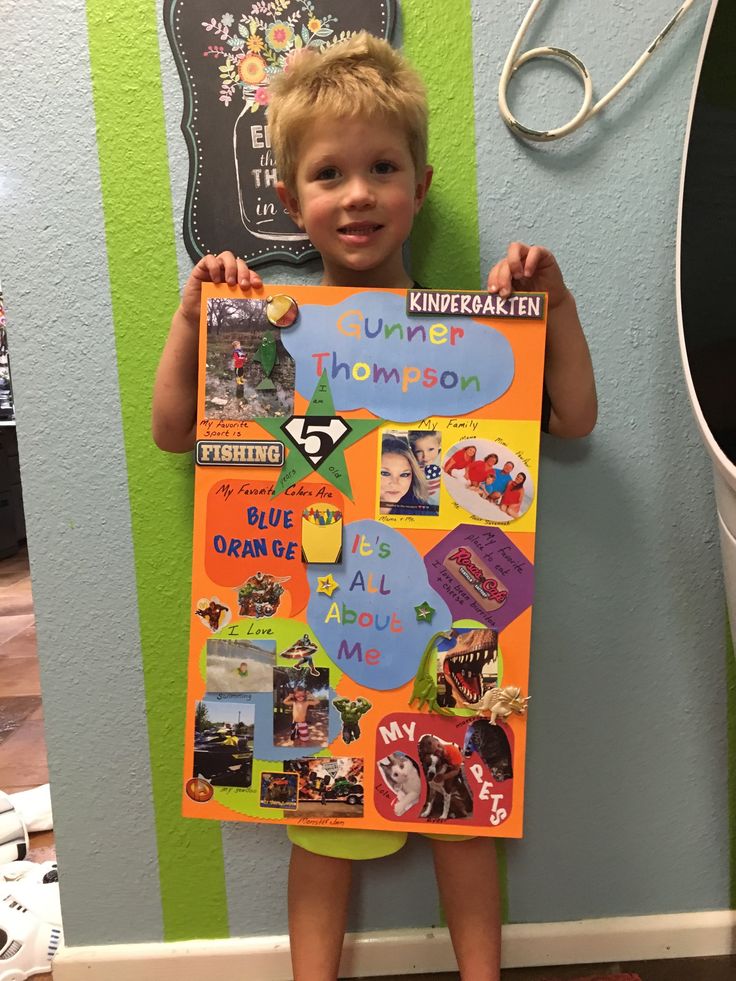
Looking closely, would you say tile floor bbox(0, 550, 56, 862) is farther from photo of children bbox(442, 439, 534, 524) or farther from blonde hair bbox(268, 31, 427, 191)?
blonde hair bbox(268, 31, 427, 191)

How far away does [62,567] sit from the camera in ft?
2.85

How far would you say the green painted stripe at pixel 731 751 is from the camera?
2.99 ft

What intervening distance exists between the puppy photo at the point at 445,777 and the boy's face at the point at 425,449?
11.2 inches

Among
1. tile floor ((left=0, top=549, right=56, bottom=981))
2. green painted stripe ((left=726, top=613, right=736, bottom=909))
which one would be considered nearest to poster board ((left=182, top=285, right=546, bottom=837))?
green painted stripe ((left=726, top=613, right=736, bottom=909))

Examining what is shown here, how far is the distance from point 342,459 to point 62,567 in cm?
42

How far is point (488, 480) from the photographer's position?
2.27ft

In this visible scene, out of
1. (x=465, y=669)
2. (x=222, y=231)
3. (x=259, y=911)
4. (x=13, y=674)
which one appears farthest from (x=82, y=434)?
(x=13, y=674)

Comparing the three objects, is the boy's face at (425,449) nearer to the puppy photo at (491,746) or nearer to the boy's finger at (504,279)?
the boy's finger at (504,279)

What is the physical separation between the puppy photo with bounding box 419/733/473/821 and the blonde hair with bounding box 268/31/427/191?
0.62 meters

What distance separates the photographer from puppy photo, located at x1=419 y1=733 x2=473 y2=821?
2.33ft

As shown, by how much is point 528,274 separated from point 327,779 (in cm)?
56

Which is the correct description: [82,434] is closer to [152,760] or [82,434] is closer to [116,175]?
[116,175]

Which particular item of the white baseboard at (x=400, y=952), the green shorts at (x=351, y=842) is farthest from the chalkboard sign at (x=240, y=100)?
the white baseboard at (x=400, y=952)

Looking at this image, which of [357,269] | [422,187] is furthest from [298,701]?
[422,187]
